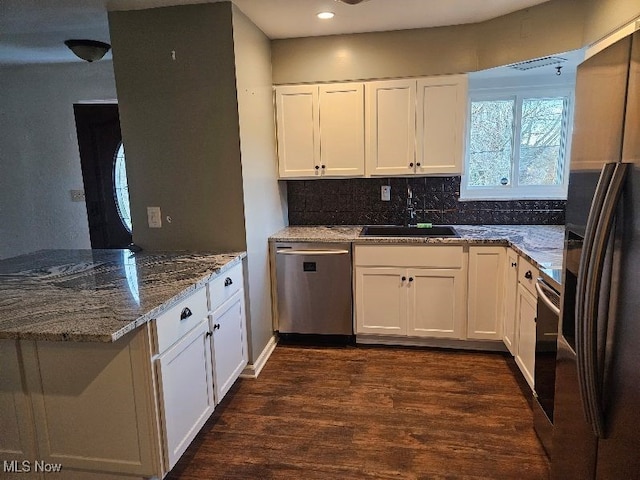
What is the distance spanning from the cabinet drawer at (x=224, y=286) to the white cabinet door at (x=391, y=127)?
1.37 m

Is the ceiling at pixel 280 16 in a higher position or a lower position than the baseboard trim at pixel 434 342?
higher

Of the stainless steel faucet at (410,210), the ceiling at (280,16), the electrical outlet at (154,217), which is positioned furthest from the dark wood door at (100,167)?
the stainless steel faucet at (410,210)

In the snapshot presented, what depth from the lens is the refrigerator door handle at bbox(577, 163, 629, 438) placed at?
105 centimetres

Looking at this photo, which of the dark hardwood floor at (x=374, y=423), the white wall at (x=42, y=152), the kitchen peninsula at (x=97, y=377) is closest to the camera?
the kitchen peninsula at (x=97, y=377)

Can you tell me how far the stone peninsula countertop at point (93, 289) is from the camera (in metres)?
1.52

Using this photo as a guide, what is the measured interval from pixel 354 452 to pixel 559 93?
3.03 m

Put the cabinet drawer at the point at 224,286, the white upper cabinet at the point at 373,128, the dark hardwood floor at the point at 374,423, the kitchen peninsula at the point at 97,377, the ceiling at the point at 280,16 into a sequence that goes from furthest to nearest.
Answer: the white upper cabinet at the point at 373,128
the ceiling at the point at 280,16
the cabinet drawer at the point at 224,286
the dark hardwood floor at the point at 374,423
the kitchen peninsula at the point at 97,377

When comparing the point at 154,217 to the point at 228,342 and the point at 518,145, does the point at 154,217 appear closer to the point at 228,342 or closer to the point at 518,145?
the point at 228,342

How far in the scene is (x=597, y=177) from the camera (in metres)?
1.19

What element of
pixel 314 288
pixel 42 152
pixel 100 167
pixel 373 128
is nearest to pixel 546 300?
pixel 314 288

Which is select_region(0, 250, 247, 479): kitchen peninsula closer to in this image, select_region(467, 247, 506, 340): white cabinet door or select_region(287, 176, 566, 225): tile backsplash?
select_region(287, 176, 566, 225): tile backsplash

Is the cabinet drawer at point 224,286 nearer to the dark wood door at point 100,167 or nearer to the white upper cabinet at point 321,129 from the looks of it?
the white upper cabinet at point 321,129

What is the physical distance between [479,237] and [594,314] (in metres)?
1.94

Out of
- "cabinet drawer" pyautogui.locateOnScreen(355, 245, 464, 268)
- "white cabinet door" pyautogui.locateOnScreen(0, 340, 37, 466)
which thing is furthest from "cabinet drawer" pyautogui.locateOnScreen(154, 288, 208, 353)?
"cabinet drawer" pyautogui.locateOnScreen(355, 245, 464, 268)
